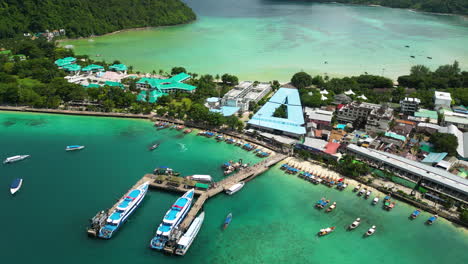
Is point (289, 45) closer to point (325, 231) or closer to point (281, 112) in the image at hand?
point (281, 112)

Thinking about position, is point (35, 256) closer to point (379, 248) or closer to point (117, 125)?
point (117, 125)

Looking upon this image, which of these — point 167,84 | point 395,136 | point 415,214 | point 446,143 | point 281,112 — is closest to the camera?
point 415,214

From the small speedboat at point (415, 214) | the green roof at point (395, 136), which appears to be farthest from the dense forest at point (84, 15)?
the small speedboat at point (415, 214)

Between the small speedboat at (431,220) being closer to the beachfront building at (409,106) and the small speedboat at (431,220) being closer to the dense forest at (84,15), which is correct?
the beachfront building at (409,106)

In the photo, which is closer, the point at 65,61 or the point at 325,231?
the point at 325,231

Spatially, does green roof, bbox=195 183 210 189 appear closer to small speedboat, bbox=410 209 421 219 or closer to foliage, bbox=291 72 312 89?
small speedboat, bbox=410 209 421 219

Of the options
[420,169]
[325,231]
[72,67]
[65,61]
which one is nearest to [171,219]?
[325,231]
